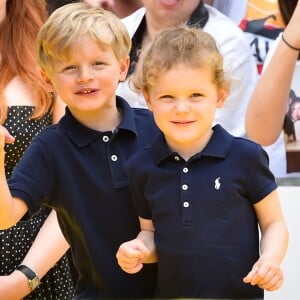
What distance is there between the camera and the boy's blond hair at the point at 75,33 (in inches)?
54.6

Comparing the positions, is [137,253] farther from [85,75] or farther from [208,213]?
[85,75]

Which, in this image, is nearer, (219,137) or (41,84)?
(219,137)

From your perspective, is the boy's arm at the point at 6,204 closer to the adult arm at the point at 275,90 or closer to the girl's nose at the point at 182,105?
the girl's nose at the point at 182,105

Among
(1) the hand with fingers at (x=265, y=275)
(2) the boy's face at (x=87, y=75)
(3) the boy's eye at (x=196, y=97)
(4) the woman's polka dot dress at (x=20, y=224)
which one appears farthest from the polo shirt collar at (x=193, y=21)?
(1) the hand with fingers at (x=265, y=275)

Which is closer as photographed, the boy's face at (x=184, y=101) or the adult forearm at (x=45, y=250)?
the boy's face at (x=184, y=101)

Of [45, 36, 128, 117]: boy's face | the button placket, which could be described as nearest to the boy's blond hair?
[45, 36, 128, 117]: boy's face

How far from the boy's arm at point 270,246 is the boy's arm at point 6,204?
0.41 m

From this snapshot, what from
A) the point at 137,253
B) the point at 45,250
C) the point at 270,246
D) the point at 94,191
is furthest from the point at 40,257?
the point at 270,246

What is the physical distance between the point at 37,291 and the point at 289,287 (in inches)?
25.9

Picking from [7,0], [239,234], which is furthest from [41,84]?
[239,234]

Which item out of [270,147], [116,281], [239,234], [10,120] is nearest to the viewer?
[239,234]

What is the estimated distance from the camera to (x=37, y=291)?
1.86 meters

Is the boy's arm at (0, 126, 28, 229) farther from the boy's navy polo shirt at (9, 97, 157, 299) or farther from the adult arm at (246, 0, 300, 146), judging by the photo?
the adult arm at (246, 0, 300, 146)

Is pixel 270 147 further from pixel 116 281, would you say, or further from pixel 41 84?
pixel 116 281
